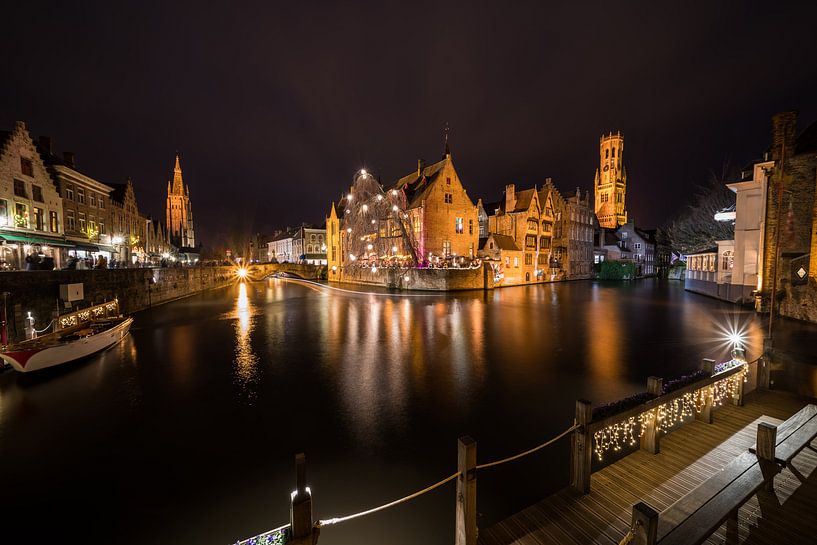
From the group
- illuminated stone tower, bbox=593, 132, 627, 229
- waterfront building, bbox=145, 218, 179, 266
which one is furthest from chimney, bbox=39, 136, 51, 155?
illuminated stone tower, bbox=593, 132, 627, 229

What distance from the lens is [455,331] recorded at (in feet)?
64.1

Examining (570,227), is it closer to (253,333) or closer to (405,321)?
(405,321)

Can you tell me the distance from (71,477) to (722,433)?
13.9 m

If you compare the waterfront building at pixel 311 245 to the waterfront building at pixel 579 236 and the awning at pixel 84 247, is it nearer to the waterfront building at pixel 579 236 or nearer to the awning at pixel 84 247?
the awning at pixel 84 247

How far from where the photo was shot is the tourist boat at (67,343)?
12109 millimetres

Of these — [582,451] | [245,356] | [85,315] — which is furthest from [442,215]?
[582,451]

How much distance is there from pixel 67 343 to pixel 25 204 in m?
23.6

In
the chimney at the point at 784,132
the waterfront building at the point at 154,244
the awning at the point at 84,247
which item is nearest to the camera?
the chimney at the point at 784,132

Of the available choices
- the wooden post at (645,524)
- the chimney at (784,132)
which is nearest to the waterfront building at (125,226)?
the wooden post at (645,524)

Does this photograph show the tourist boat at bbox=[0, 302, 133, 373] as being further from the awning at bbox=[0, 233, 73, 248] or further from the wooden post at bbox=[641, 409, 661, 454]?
the wooden post at bbox=[641, 409, 661, 454]

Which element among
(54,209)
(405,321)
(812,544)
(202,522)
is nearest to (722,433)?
(812,544)

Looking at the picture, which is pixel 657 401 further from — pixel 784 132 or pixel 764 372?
pixel 784 132

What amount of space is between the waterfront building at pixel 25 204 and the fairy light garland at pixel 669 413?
32.6 m

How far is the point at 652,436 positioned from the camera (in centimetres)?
647
